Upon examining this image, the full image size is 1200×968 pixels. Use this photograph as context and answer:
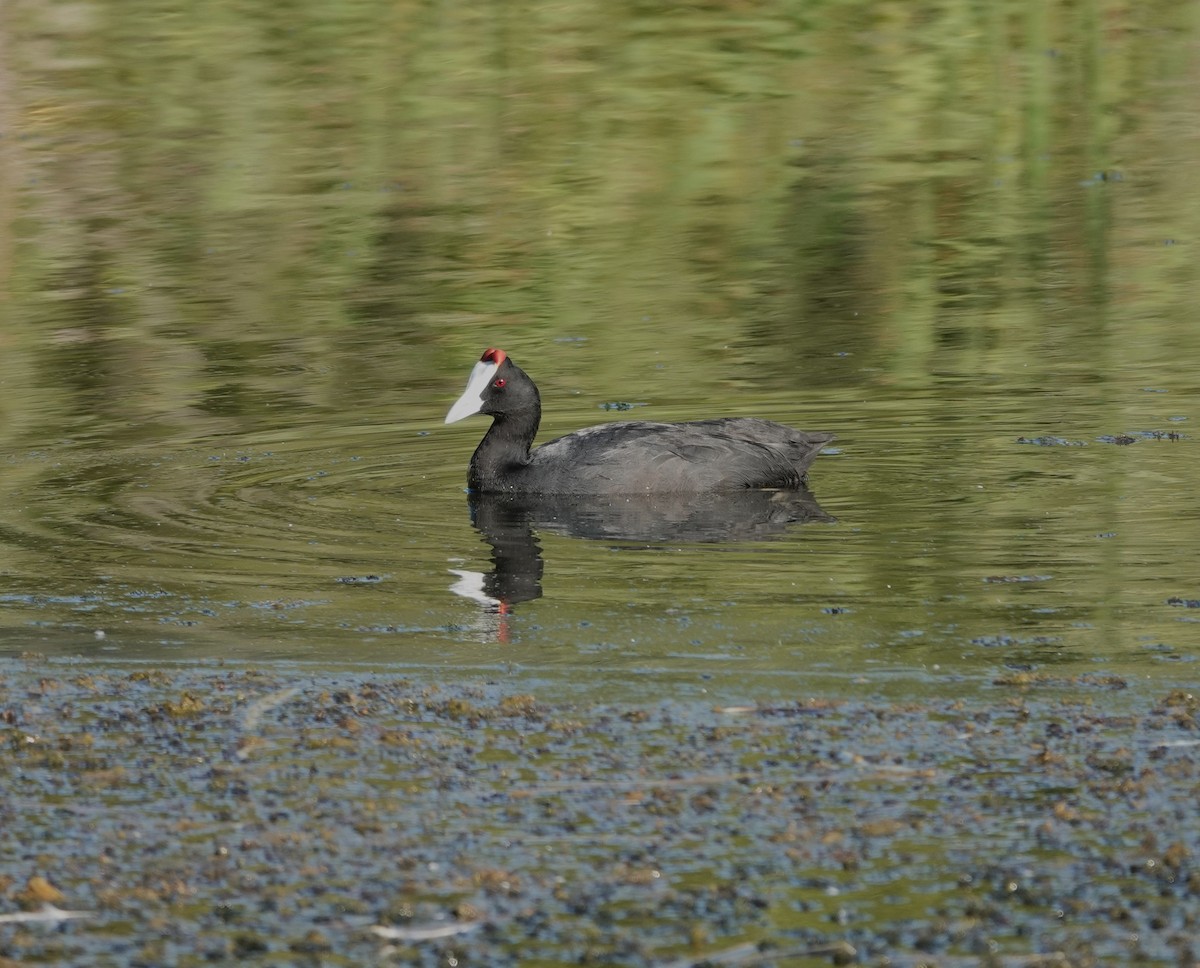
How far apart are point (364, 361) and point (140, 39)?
13625 millimetres

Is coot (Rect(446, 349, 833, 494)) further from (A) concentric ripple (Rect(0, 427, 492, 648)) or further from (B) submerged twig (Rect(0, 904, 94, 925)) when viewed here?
(B) submerged twig (Rect(0, 904, 94, 925))

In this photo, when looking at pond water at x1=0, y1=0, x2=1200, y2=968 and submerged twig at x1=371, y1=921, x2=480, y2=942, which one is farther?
pond water at x1=0, y1=0, x2=1200, y2=968

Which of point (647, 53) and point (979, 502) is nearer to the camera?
point (979, 502)

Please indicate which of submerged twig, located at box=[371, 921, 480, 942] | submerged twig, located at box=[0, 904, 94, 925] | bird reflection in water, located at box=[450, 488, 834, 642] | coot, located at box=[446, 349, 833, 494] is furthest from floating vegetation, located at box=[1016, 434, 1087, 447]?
submerged twig, located at box=[0, 904, 94, 925]

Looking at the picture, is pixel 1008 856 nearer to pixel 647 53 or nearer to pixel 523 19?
pixel 647 53

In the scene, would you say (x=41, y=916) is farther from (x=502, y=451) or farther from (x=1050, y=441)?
(x=1050, y=441)

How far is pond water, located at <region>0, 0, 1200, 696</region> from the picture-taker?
795cm

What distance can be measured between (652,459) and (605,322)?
3900mm

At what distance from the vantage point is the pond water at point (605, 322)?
7945mm

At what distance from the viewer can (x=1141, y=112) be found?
843 inches

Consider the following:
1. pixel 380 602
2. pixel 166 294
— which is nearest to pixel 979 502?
pixel 380 602

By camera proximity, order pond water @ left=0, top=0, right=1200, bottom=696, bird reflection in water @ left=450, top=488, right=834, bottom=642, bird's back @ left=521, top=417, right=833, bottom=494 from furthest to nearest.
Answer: bird's back @ left=521, top=417, right=833, bottom=494 → bird reflection in water @ left=450, top=488, right=834, bottom=642 → pond water @ left=0, top=0, right=1200, bottom=696

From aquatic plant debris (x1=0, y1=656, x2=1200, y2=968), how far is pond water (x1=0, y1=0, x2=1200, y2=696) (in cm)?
57

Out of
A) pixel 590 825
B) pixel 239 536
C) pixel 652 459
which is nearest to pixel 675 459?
pixel 652 459
